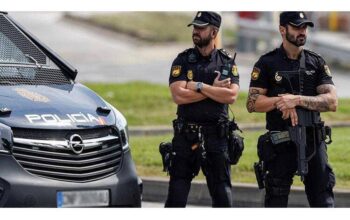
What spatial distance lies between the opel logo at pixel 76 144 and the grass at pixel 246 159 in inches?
129

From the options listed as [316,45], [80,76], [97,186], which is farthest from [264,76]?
[316,45]

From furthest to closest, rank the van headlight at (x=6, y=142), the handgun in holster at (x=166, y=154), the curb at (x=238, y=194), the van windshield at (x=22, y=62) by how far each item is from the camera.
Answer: the curb at (x=238, y=194)
the handgun in holster at (x=166, y=154)
the van windshield at (x=22, y=62)
the van headlight at (x=6, y=142)

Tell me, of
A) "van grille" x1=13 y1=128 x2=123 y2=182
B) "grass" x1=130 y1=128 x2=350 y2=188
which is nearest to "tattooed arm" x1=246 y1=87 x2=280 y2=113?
"van grille" x1=13 y1=128 x2=123 y2=182

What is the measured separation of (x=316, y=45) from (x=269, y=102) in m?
16.0

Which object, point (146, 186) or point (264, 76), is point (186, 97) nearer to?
point (264, 76)

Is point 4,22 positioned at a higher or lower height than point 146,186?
higher

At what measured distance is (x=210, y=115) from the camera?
9156 mm

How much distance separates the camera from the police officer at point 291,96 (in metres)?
8.86

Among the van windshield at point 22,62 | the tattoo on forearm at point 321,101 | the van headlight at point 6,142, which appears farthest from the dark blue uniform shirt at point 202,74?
the van headlight at point 6,142

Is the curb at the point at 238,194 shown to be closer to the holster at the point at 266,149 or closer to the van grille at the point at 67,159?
the holster at the point at 266,149

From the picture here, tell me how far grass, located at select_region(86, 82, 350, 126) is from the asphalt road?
3099mm

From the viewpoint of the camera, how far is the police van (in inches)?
320

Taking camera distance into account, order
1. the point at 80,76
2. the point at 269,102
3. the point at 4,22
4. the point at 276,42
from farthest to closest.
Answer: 1. the point at 276,42
2. the point at 80,76
3. the point at 4,22
4. the point at 269,102
